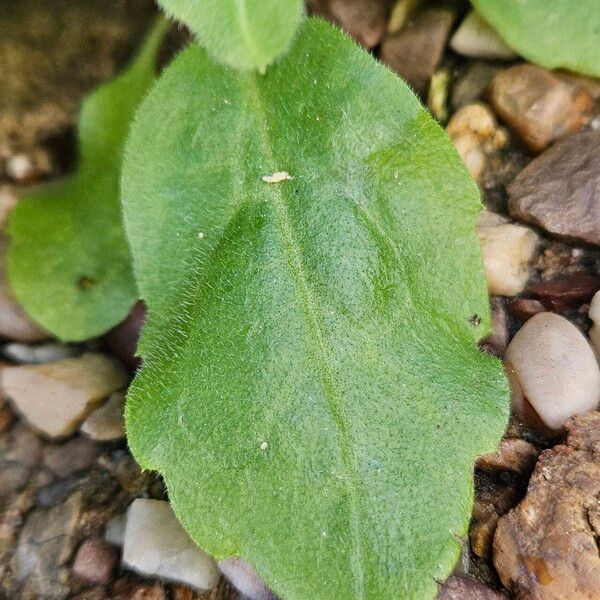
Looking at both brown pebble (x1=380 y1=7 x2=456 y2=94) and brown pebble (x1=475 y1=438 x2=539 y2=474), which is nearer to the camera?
brown pebble (x1=475 y1=438 x2=539 y2=474)

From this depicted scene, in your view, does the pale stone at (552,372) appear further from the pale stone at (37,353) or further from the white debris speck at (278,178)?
the pale stone at (37,353)

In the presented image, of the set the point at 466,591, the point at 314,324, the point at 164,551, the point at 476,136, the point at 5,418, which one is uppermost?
the point at 476,136

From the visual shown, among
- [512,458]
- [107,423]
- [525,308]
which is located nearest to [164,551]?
[107,423]

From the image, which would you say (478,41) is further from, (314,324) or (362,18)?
(314,324)

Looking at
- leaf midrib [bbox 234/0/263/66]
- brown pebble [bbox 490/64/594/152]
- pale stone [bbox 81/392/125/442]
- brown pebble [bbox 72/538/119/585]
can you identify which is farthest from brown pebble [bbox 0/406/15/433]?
brown pebble [bbox 490/64/594/152]

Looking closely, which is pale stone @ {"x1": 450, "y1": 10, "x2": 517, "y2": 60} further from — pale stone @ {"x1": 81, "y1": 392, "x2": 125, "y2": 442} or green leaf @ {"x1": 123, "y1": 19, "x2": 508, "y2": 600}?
pale stone @ {"x1": 81, "y1": 392, "x2": 125, "y2": 442}

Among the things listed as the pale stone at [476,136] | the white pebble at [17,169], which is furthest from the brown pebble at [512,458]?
the white pebble at [17,169]
